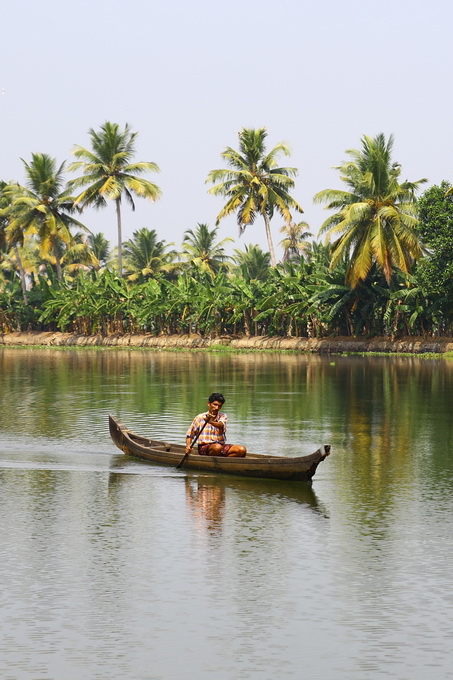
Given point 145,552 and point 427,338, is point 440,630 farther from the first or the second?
point 427,338

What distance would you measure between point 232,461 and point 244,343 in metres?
49.9

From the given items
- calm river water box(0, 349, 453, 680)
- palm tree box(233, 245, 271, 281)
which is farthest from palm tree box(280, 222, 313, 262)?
calm river water box(0, 349, 453, 680)

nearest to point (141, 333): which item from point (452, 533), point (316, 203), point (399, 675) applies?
point (316, 203)

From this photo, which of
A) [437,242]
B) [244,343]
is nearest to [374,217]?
[437,242]

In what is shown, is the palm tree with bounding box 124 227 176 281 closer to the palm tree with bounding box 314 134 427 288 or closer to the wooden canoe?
the palm tree with bounding box 314 134 427 288

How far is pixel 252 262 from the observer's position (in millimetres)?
91312

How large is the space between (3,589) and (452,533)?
5593mm

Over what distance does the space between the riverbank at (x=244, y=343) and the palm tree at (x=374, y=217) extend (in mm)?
4294

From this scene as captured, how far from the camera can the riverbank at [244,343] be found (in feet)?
192

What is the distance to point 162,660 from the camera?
8.81 m

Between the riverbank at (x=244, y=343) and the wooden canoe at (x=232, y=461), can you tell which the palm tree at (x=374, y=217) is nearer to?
the riverbank at (x=244, y=343)

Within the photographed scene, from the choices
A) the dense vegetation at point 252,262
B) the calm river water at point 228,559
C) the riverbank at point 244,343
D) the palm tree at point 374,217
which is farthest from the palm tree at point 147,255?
the calm river water at point 228,559

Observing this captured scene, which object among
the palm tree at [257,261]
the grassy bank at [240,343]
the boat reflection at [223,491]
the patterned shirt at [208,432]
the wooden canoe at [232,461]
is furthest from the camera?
the palm tree at [257,261]

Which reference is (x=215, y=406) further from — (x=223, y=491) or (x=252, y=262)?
(x=252, y=262)
